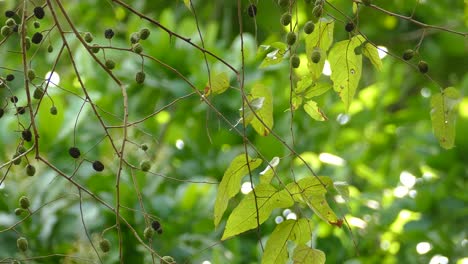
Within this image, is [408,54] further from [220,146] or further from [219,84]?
[220,146]

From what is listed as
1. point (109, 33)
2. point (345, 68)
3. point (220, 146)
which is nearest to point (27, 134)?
point (109, 33)

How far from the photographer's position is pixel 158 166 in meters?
2.44

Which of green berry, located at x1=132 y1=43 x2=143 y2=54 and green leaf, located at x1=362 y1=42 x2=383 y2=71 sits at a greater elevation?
green berry, located at x1=132 y1=43 x2=143 y2=54

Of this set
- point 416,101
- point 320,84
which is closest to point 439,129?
point 320,84

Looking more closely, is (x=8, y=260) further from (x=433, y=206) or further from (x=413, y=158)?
(x=413, y=158)

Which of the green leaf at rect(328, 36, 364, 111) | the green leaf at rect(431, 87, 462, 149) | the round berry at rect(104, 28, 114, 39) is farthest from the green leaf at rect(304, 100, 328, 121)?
the round berry at rect(104, 28, 114, 39)

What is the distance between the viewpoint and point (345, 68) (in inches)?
47.6

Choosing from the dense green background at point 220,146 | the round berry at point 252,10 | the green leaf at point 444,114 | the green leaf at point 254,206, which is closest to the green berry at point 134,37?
the round berry at point 252,10

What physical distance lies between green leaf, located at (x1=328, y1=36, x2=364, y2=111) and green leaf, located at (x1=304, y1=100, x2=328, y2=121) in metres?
0.04

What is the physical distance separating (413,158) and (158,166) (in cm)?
93

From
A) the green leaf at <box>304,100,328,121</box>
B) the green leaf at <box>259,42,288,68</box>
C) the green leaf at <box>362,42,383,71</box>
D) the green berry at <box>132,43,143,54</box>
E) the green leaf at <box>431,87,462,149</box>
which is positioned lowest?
the green leaf at <box>431,87,462,149</box>

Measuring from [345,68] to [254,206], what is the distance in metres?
0.23

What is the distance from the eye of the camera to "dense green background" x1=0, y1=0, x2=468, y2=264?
7.21ft

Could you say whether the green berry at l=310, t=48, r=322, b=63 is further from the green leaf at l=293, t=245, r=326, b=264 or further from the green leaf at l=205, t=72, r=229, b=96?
the green leaf at l=293, t=245, r=326, b=264
